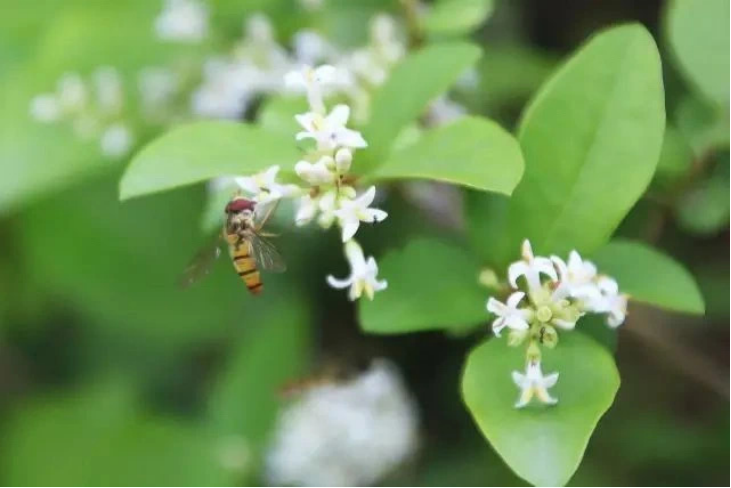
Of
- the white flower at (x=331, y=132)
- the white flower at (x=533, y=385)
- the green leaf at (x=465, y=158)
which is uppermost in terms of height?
the white flower at (x=331, y=132)

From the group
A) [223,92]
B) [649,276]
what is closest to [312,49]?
[223,92]

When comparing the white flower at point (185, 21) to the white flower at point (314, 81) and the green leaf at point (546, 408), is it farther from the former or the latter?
the green leaf at point (546, 408)

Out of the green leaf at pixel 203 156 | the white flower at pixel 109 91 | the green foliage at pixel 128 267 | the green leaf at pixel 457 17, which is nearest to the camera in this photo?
the green leaf at pixel 203 156

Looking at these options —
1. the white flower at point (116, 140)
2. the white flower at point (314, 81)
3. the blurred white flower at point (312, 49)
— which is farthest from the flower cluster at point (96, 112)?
the white flower at point (314, 81)

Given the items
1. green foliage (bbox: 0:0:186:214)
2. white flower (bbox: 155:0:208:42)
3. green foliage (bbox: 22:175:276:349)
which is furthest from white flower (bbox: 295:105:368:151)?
green foliage (bbox: 22:175:276:349)

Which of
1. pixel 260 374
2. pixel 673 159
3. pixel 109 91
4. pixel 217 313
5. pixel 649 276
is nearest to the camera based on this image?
pixel 649 276

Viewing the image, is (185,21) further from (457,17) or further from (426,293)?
(426,293)

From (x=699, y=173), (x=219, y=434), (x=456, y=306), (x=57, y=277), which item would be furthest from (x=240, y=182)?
(x=57, y=277)
